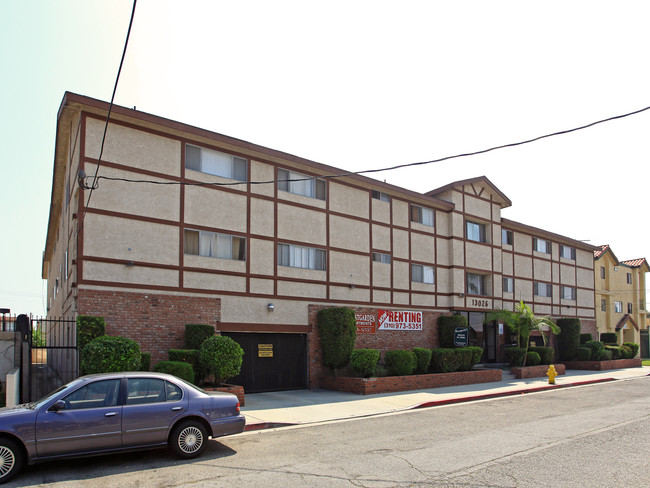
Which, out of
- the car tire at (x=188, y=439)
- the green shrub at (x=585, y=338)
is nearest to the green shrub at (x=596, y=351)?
the green shrub at (x=585, y=338)

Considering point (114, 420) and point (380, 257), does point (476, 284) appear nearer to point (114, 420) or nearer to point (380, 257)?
point (380, 257)

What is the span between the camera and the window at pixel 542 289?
34.0 metres

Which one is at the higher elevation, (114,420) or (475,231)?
(475,231)

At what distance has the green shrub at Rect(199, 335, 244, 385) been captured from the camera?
1544 cm

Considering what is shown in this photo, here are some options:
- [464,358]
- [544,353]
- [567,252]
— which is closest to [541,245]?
[567,252]

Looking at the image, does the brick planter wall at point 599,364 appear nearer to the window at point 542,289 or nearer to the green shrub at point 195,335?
the window at point 542,289

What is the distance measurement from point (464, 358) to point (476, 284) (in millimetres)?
6599

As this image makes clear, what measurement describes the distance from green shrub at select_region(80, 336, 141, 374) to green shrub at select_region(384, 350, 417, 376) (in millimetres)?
9779

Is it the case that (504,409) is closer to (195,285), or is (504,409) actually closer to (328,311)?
(328,311)

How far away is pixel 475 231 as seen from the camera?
2922 cm

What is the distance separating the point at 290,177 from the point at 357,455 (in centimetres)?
1311

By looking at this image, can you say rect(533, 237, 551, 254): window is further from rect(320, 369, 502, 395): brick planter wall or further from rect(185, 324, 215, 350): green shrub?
rect(185, 324, 215, 350): green shrub

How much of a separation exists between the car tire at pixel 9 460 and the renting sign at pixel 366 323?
1524cm

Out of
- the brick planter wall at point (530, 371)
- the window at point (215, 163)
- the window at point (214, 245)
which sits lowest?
the brick planter wall at point (530, 371)
